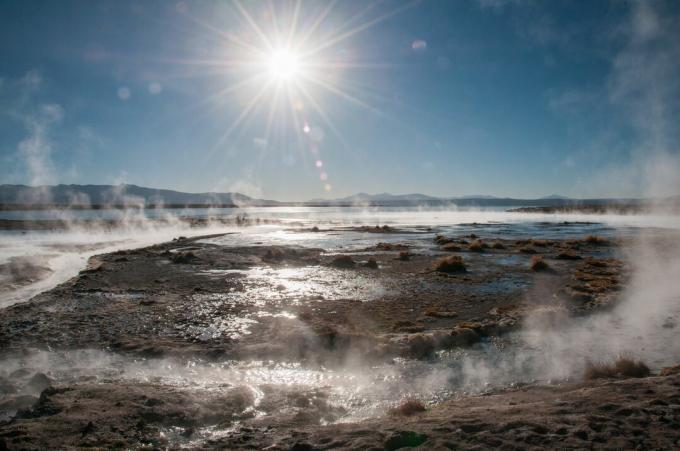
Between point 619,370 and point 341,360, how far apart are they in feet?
20.7

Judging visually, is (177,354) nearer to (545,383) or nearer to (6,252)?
(545,383)

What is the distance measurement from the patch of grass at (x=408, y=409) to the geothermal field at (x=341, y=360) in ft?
0.09

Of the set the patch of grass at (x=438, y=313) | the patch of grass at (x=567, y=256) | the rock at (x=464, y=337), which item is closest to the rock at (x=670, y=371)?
the rock at (x=464, y=337)

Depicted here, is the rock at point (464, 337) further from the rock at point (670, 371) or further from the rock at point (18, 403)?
the rock at point (18, 403)

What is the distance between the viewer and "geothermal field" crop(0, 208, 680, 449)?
650 cm

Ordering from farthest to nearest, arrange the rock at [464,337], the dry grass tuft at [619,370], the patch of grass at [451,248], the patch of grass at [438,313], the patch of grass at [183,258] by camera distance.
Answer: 1. the patch of grass at [451,248]
2. the patch of grass at [183,258]
3. the patch of grass at [438,313]
4. the rock at [464,337]
5. the dry grass tuft at [619,370]

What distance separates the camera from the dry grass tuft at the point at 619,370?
29.6ft

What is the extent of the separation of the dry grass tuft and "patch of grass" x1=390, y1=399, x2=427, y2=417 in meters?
4.11

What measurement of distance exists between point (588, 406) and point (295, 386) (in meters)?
5.56

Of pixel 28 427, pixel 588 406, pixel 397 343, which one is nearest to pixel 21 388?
pixel 28 427

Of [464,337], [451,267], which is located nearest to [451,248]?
[451,267]

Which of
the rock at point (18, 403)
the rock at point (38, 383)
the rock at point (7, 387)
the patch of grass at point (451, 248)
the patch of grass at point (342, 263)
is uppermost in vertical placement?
the patch of grass at point (451, 248)

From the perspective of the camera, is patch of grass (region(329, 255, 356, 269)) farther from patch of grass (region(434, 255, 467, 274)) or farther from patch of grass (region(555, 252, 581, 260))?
patch of grass (region(555, 252, 581, 260))

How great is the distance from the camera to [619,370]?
9.16 m
